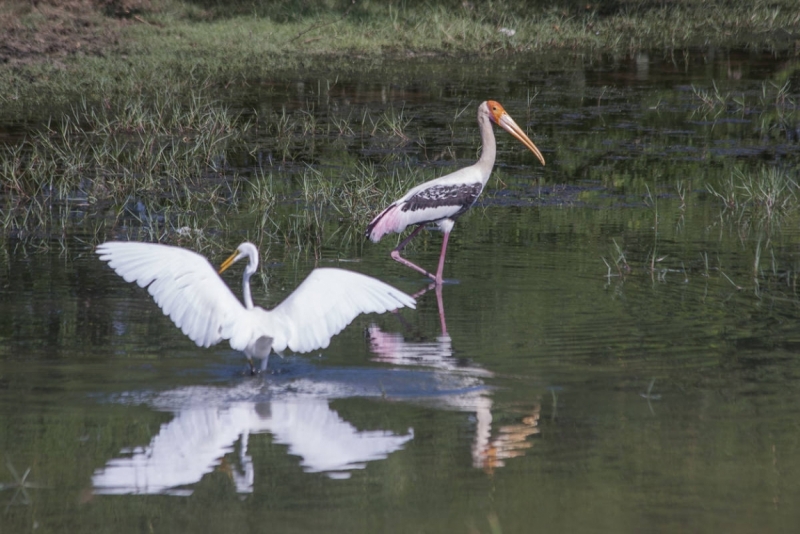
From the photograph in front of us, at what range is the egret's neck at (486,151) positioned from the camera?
8039 mm

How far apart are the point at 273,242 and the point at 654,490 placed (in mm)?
4483

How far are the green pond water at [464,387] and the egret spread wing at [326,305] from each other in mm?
225

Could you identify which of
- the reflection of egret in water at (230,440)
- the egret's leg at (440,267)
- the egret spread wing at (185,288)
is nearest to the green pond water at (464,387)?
the reflection of egret in water at (230,440)

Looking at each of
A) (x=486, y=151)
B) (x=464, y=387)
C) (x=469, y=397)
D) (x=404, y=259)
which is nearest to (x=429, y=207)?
(x=404, y=259)

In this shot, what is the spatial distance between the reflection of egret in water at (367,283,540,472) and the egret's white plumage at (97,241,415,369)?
425 millimetres

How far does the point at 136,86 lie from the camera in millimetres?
12438

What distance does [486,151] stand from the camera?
26.8 ft

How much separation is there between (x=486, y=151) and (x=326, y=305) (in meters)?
3.36

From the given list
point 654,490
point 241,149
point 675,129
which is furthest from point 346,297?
point 675,129

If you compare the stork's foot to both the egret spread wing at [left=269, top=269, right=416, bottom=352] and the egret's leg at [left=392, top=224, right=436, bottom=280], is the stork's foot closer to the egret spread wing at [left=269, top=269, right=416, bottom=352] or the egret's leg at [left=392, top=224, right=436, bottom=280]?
the egret's leg at [left=392, top=224, right=436, bottom=280]

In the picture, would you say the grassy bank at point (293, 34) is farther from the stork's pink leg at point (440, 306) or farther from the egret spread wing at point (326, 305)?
the egret spread wing at point (326, 305)

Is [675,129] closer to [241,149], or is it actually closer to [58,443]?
[241,149]

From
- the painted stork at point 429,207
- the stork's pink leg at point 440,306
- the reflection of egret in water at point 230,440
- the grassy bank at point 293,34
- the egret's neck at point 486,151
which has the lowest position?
the reflection of egret in water at point 230,440

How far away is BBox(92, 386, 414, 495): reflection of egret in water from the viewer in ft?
13.2
